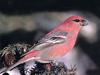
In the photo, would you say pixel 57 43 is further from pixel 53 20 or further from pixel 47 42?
pixel 53 20

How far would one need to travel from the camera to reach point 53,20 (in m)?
1.27

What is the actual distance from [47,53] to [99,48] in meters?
0.33

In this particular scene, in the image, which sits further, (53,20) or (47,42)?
(53,20)

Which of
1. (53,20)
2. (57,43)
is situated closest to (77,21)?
(57,43)

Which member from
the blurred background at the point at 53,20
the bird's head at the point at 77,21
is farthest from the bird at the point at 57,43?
the blurred background at the point at 53,20

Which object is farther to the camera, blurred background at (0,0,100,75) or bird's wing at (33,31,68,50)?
blurred background at (0,0,100,75)

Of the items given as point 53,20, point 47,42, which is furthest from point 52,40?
point 53,20

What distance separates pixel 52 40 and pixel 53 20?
217 mm

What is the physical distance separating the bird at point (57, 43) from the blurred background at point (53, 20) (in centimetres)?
15

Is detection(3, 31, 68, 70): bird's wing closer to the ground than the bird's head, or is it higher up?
closer to the ground

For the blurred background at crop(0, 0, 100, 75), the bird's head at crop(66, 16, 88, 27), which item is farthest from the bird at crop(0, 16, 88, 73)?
the blurred background at crop(0, 0, 100, 75)

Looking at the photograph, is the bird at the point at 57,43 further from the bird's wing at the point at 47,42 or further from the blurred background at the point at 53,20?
the blurred background at the point at 53,20

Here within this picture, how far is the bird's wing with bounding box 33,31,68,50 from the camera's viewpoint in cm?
105

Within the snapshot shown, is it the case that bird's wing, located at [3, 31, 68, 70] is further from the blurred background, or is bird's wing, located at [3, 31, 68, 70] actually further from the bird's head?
the blurred background
